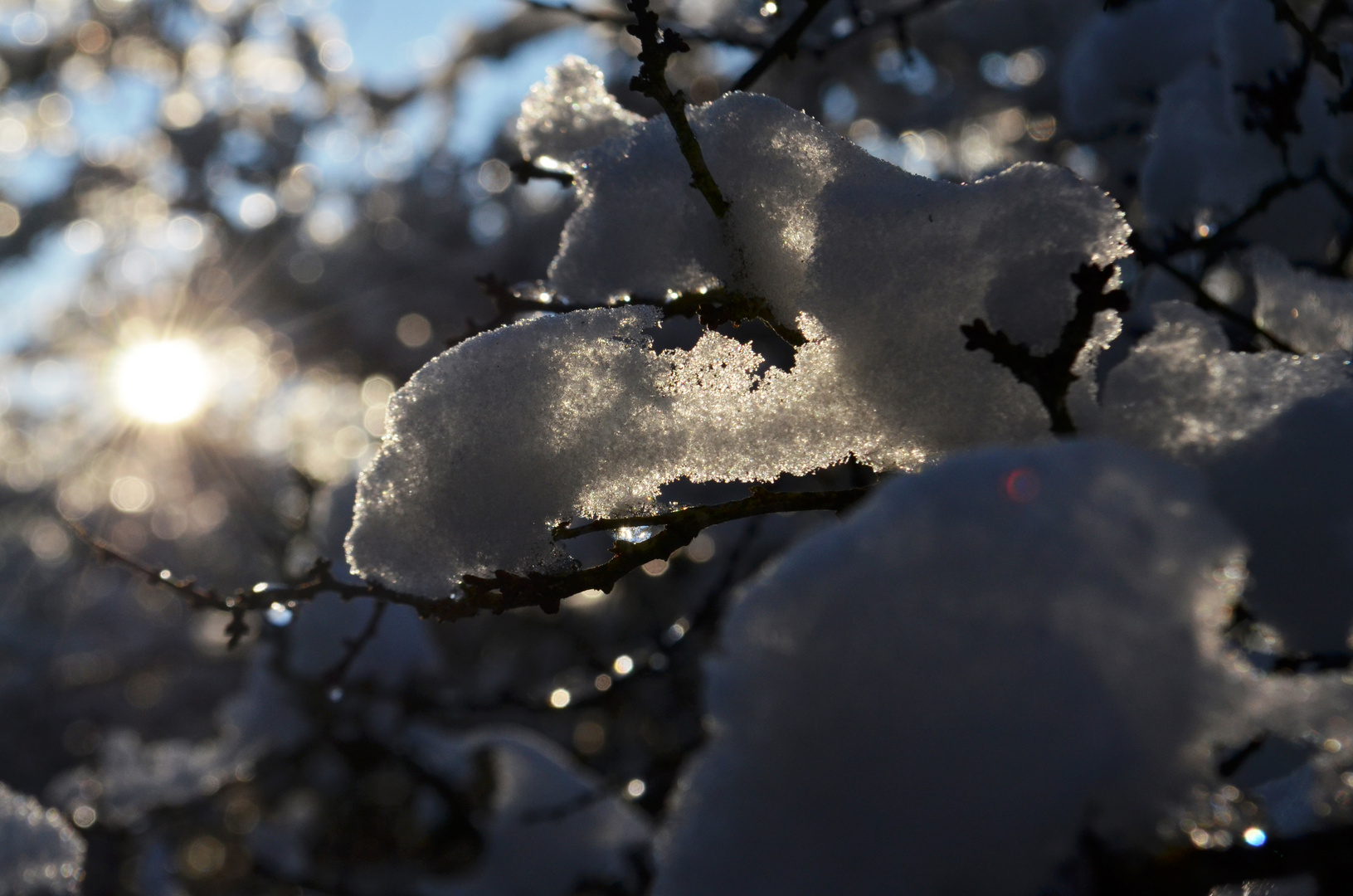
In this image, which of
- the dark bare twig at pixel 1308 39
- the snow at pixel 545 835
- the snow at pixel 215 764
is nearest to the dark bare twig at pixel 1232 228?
the dark bare twig at pixel 1308 39

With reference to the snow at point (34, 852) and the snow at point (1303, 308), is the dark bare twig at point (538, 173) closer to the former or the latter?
the snow at point (1303, 308)

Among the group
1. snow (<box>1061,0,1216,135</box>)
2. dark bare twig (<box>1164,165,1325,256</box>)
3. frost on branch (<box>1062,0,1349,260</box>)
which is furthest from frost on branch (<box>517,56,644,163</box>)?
snow (<box>1061,0,1216,135</box>)

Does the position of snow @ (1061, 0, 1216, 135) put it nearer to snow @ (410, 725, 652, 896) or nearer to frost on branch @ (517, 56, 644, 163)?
frost on branch @ (517, 56, 644, 163)

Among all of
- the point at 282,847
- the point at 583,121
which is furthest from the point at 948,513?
the point at 282,847

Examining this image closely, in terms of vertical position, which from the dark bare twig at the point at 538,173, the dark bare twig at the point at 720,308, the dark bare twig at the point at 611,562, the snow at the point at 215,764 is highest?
the dark bare twig at the point at 720,308

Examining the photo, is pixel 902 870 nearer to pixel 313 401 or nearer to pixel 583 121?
pixel 583 121

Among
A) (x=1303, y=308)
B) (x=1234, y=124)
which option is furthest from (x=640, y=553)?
(x=1234, y=124)
